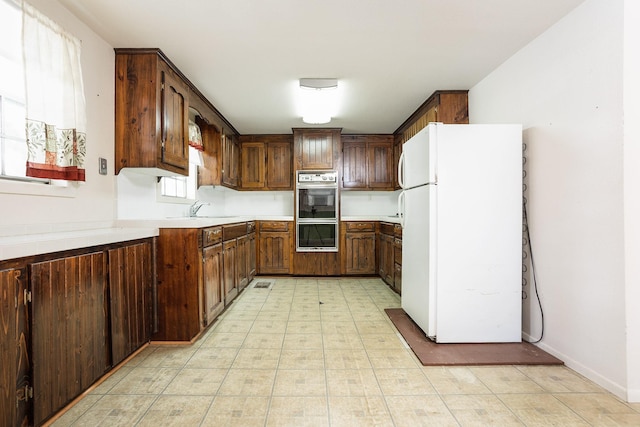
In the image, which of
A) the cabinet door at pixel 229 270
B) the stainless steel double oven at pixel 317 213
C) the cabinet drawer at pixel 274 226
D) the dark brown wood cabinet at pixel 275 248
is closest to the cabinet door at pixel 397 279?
the stainless steel double oven at pixel 317 213

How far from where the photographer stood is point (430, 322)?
2.36 meters

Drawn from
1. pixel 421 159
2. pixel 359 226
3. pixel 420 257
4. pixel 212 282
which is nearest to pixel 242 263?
pixel 212 282

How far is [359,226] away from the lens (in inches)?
191

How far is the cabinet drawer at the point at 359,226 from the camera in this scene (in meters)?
4.84

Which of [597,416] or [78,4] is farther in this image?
[78,4]

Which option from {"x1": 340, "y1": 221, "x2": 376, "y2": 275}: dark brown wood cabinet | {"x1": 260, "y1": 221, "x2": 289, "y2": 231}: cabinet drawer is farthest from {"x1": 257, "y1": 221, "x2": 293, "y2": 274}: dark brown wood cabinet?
{"x1": 340, "y1": 221, "x2": 376, "y2": 275}: dark brown wood cabinet

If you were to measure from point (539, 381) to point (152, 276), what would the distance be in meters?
2.68

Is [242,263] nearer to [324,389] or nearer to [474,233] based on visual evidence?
[324,389]

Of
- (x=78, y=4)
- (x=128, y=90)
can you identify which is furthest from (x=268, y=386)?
(x=78, y=4)

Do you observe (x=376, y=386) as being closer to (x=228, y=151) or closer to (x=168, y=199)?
(x=168, y=199)

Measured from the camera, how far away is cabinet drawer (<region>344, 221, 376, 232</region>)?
4836mm

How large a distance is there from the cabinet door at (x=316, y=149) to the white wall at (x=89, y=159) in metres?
2.80

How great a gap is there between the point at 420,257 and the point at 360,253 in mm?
2299

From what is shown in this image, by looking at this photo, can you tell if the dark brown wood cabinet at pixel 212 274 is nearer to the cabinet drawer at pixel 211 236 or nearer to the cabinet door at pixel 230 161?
the cabinet drawer at pixel 211 236
